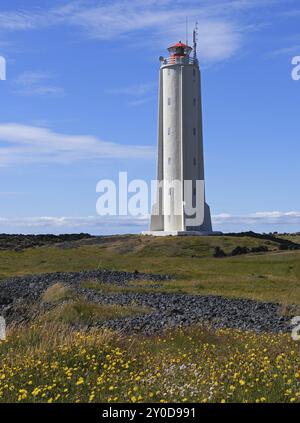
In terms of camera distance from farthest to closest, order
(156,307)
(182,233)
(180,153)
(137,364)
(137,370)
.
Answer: (180,153) → (182,233) → (156,307) → (137,364) → (137,370)

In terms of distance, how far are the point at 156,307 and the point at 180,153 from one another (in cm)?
3945

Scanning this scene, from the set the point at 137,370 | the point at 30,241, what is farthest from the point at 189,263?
Result: the point at 30,241

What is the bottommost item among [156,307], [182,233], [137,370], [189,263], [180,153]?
[156,307]

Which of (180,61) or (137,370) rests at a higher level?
(180,61)

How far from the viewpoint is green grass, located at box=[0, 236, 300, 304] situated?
30.4m

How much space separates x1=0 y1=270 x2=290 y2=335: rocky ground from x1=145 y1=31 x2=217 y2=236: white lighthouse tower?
2590 centimetres

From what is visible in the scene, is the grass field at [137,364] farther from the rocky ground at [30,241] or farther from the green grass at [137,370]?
the rocky ground at [30,241]

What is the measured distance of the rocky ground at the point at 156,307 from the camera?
17.5 metres

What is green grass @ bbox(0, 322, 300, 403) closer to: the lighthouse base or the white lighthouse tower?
the lighthouse base

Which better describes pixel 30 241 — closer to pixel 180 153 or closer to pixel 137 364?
pixel 180 153

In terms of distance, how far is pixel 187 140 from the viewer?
61.2m

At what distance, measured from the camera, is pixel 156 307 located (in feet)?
74.6

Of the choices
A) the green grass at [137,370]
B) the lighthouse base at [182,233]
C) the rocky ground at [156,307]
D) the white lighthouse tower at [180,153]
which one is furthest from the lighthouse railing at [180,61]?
the green grass at [137,370]
